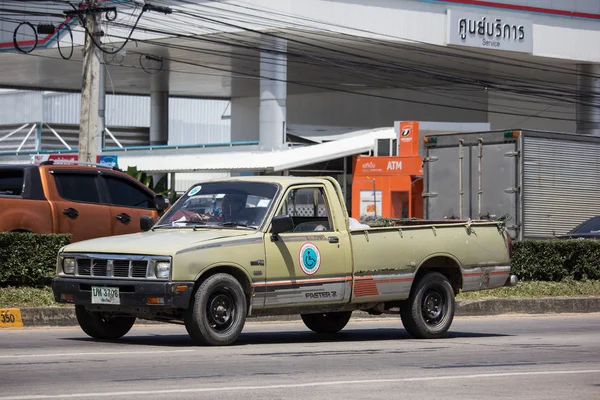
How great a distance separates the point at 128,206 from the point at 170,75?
38.9 m

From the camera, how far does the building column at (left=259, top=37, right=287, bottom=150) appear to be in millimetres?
46125

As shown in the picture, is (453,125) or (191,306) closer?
(191,306)

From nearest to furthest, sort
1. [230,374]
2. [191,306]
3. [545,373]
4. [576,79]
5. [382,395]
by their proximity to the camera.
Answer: [382,395] → [230,374] → [545,373] → [191,306] → [576,79]

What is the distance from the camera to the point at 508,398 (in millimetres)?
8484

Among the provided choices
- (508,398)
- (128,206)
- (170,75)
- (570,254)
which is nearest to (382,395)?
(508,398)

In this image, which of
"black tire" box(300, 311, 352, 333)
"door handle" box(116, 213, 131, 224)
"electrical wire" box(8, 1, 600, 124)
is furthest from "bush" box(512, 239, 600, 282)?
"electrical wire" box(8, 1, 600, 124)

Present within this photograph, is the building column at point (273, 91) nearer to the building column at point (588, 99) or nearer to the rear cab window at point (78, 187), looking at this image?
the building column at point (588, 99)

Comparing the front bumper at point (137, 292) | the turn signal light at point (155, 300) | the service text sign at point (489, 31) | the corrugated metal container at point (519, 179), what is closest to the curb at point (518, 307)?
the corrugated metal container at point (519, 179)

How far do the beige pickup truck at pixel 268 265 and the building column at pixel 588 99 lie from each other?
39.7 m

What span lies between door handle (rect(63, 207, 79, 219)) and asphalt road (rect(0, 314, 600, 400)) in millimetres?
3333

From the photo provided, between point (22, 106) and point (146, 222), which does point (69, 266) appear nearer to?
point (146, 222)

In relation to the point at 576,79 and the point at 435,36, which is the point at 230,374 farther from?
the point at 576,79

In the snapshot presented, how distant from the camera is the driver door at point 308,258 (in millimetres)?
12008

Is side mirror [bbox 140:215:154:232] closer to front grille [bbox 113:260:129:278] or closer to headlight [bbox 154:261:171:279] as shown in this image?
front grille [bbox 113:260:129:278]
